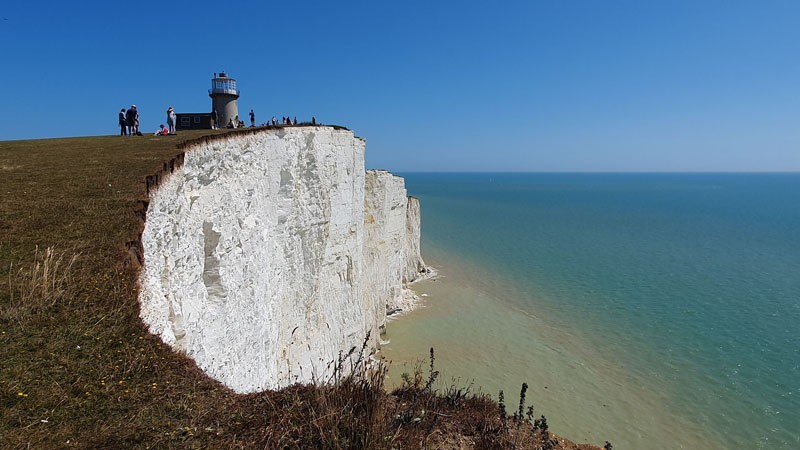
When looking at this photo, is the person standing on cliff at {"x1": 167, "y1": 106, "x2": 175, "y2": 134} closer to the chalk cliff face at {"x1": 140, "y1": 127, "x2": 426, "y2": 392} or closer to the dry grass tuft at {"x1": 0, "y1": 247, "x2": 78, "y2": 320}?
the chalk cliff face at {"x1": 140, "y1": 127, "x2": 426, "y2": 392}

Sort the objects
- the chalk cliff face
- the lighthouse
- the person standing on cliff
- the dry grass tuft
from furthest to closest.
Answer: the lighthouse < the person standing on cliff < the chalk cliff face < the dry grass tuft

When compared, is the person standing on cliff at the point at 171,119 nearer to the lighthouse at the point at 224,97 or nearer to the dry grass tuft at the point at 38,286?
the lighthouse at the point at 224,97

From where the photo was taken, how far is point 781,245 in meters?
46.4

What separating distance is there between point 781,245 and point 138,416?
6130cm

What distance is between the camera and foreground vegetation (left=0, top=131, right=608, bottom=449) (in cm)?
361

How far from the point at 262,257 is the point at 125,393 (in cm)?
801

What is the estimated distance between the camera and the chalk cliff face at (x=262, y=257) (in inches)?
333

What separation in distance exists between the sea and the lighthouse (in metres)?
15.7

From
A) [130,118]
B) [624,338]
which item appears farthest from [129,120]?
[624,338]

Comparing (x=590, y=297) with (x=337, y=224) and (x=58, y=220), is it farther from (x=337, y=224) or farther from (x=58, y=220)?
(x=58, y=220)

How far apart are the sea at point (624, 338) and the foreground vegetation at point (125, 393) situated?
537 cm

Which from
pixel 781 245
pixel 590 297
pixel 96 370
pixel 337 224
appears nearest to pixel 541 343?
pixel 590 297

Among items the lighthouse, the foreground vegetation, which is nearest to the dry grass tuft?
the foreground vegetation

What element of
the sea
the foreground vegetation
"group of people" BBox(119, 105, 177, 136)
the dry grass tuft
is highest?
"group of people" BBox(119, 105, 177, 136)
